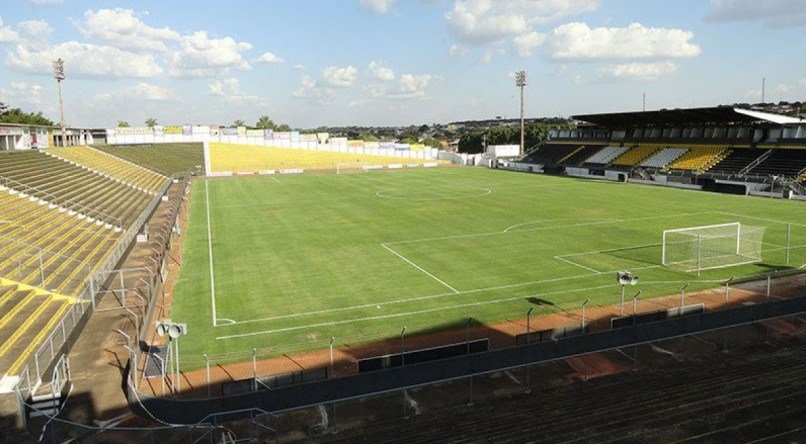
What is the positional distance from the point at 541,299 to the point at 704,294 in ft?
22.0

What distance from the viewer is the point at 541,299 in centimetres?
2316

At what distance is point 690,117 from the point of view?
229 ft

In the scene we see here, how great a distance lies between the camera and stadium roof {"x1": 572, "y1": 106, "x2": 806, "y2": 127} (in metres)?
60.9

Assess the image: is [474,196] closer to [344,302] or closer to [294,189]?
[294,189]

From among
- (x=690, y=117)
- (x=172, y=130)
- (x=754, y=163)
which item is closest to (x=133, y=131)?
(x=172, y=130)

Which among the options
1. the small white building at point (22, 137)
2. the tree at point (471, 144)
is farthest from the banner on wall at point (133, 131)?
the tree at point (471, 144)

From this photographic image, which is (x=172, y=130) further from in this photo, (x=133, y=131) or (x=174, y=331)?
(x=174, y=331)

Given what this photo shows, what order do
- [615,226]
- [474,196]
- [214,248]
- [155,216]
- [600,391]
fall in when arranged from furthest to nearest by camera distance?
1. [474,196]
2. [155,216]
3. [615,226]
4. [214,248]
5. [600,391]

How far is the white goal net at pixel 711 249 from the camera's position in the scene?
91.5 ft

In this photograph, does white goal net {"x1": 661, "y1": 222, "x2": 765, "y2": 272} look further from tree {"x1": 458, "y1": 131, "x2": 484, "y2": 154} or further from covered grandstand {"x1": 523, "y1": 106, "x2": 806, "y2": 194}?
tree {"x1": 458, "y1": 131, "x2": 484, "y2": 154}

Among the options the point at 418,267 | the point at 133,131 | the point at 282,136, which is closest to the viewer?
the point at 418,267

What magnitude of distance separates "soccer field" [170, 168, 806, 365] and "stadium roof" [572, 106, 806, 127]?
12444 millimetres

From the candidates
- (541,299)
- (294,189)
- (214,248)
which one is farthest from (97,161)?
(541,299)

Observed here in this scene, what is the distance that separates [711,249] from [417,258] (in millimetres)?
15567
